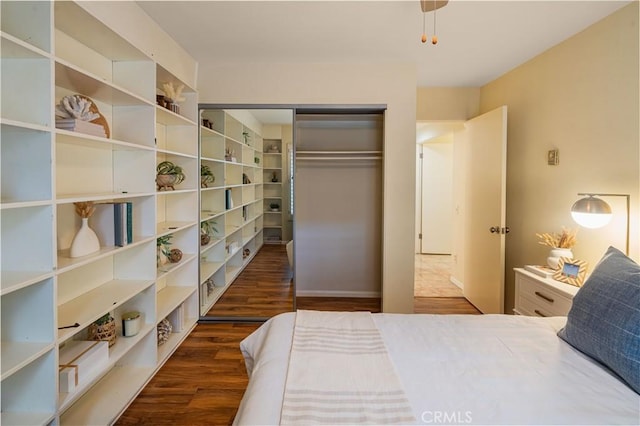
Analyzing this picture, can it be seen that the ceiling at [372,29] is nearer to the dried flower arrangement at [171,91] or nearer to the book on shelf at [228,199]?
the dried flower arrangement at [171,91]

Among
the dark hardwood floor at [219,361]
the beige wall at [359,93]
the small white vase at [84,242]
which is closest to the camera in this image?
the small white vase at [84,242]

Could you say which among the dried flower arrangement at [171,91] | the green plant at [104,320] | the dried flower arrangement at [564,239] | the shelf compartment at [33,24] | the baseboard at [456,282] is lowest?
the baseboard at [456,282]

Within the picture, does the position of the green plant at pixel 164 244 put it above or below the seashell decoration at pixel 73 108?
below

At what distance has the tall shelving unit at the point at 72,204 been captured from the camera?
4.47 feet

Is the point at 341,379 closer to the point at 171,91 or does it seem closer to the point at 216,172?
the point at 171,91

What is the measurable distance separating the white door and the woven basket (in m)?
3.07

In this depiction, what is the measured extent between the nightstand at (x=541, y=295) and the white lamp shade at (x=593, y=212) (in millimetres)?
408

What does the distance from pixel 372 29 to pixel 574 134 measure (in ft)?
5.40

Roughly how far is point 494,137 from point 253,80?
7.53 ft

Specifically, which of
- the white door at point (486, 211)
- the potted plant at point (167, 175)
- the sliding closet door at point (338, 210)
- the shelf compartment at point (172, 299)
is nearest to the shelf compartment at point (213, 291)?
the shelf compartment at point (172, 299)

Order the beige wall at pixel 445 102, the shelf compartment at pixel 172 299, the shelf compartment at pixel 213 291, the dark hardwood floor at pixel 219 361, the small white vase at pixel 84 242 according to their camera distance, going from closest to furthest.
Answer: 1. the small white vase at pixel 84 242
2. the dark hardwood floor at pixel 219 361
3. the shelf compartment at pixel 172 299
4. the shelf compartment at pixel 213 291
5. the beige wall at pixel 445 102

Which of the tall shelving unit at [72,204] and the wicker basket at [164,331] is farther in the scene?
the wicker basket at [164,331]

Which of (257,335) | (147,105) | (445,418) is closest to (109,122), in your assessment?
(147,105)

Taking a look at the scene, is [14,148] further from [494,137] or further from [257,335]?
[494,137]
